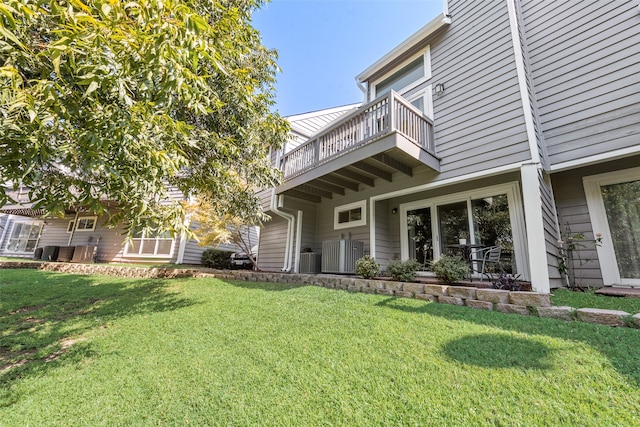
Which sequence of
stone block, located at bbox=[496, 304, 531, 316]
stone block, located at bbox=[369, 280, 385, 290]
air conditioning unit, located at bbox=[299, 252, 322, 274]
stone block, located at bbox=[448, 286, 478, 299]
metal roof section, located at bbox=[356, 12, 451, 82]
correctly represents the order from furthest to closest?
1. air conditioning unit, located at bbox=[299, 252, 322, 274]
2. metal roof section, located at bbox=[356, 12, 451, 82]
3. stone block, located at bbox=[369, 280, 385, 290]
4. stone block, located at bbox=[448, 286, 478, 299]
5. stone block, located at bbox=[496, 304, 531, 316]

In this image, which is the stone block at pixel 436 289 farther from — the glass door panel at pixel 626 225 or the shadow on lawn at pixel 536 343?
the glass door panel at pixel 626 225

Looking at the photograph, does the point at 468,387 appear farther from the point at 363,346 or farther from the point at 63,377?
the point at 63,377

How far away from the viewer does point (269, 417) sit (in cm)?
205

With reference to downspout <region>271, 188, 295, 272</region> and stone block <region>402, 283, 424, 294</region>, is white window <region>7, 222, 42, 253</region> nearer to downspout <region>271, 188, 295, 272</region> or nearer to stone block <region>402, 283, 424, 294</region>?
downspout <region>271, 188, 295, 272</region>

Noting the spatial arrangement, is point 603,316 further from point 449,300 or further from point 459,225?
point 459,225

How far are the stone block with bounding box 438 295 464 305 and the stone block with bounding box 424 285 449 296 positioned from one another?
0.21ft

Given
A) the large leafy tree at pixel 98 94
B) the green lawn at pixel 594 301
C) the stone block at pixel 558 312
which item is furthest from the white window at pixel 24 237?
the green lawn at pixel 594 301

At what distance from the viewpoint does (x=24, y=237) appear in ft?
56.0

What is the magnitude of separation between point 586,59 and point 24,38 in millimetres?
8099

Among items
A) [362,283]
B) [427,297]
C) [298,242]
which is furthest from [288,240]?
[427,297]

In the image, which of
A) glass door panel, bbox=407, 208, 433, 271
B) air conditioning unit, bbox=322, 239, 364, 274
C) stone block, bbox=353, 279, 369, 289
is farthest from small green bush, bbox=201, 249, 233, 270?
glass door panel, bbox=407, 208, 433, 271

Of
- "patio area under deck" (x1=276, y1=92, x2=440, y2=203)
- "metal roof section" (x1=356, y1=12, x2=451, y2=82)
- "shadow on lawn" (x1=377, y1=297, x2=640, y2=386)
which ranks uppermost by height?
"metal roof section" (x1=356, y1=12, x2=451, y2=82)

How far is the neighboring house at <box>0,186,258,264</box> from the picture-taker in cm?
1305

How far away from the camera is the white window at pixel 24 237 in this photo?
16.7 meters
